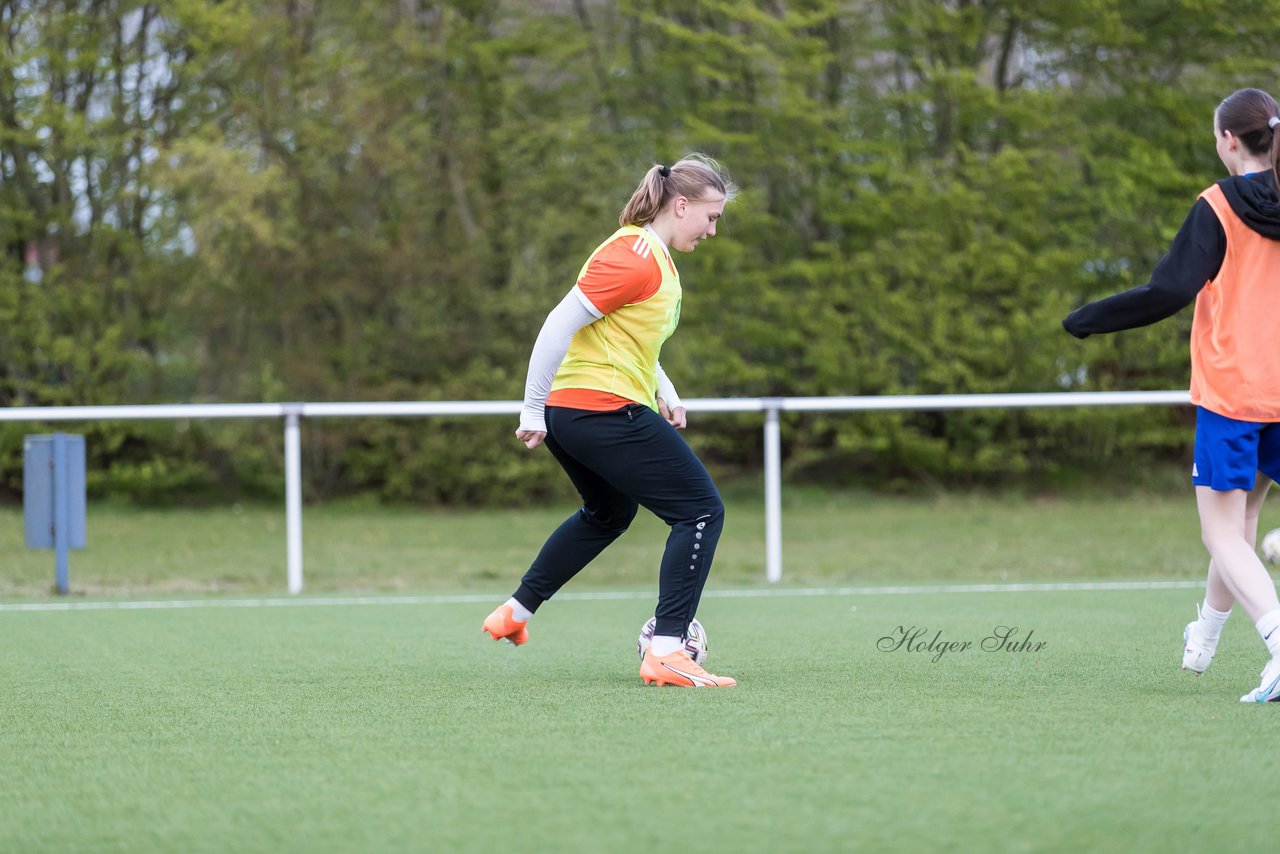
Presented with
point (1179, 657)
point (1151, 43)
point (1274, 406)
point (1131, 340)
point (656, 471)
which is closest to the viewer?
point (1274, 406)

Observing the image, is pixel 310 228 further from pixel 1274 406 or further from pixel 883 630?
pixel 1274 406

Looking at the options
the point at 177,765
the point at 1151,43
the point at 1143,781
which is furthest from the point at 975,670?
the point at 1151,43

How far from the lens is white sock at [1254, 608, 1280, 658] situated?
393 cm

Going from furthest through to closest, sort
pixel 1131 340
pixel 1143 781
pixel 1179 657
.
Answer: pixel 1131 340
pixel 1179 657
pixel 1143 781

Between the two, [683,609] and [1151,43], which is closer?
[683,609]

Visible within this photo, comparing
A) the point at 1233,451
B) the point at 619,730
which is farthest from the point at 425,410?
the point at 1233,451

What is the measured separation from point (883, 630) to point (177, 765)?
Result: 350 cm

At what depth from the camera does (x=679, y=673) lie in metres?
4.59

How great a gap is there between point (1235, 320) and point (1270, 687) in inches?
39.5

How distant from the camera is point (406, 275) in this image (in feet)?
52.8

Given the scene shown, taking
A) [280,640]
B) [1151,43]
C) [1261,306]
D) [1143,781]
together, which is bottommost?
[280,640]

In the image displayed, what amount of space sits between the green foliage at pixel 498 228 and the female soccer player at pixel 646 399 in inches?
429

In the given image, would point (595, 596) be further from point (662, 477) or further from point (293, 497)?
point (662, 477)

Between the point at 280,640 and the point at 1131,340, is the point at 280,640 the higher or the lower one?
the lower one
